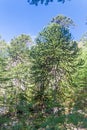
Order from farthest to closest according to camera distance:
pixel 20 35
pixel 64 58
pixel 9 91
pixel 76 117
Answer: pixel 20 35 → pixel 9 91 → pixel 64 58 → pixel 76 117

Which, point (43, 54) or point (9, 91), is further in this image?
point (9, 91)

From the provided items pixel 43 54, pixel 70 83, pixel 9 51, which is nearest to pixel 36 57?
pixel 43 54

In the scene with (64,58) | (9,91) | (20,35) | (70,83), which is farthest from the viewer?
(20,35)

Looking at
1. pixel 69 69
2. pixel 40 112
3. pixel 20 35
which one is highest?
pixel 20 35

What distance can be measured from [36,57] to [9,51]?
1506 cm

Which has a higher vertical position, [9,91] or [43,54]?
[43,54]

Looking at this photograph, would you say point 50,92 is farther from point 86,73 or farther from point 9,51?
point 9,51

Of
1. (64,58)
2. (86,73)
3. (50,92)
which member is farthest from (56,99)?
(86,73)

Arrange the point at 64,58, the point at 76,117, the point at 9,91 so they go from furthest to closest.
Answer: the point at 9,91 → the point at 64,58 → the point at 76,117

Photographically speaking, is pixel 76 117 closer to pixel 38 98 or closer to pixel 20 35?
pixel 38 98

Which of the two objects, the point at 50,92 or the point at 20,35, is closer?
the point at 50,92

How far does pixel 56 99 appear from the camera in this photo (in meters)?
36.2

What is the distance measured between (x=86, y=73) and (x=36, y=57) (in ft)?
33.2

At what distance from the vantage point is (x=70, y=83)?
37.0m
